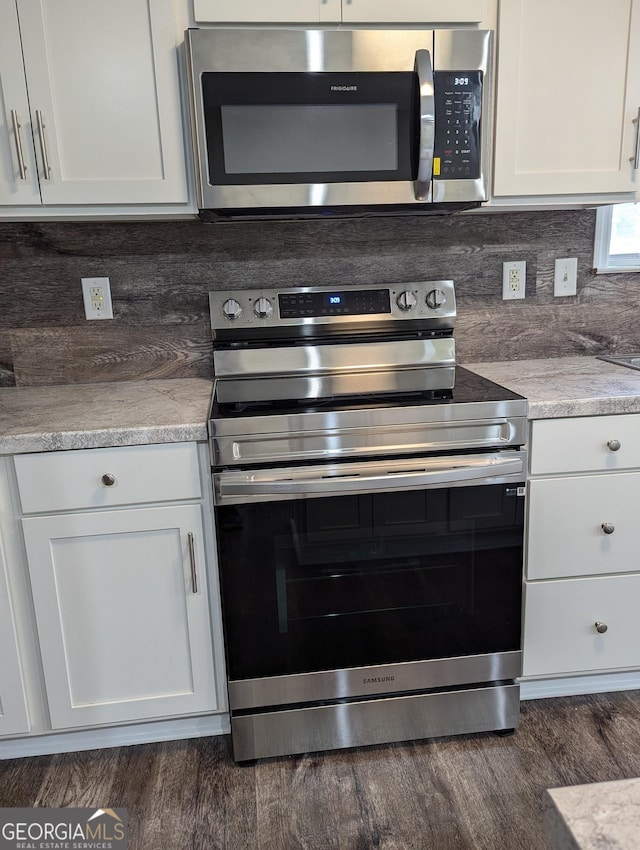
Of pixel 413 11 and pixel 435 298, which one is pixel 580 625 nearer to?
pixel 435 298

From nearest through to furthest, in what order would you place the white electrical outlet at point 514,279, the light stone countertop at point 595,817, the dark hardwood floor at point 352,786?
the light stone countertop at point 595,817 < the dark hardwood floor at point 352,786 < the white electrical outlet at point 514,279

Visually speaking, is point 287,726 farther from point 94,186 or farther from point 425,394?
point 94,186

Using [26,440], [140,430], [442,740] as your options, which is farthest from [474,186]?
[442,740]

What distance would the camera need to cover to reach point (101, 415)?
64.5 inches

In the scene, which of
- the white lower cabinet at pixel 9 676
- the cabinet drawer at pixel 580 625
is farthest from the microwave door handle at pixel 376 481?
the white lower cabinet at pixel 9 676

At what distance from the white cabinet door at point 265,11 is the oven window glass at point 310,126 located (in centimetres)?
13

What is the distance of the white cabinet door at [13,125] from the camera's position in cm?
155

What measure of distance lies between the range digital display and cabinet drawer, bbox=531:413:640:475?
61 centimetres

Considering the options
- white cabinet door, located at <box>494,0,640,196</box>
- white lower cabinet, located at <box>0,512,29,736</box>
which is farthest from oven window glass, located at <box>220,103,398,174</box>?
white lower cabinet, located at <box>0,512,29,736</box>

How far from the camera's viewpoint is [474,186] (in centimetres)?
172

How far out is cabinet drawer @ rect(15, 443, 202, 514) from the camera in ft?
5.00

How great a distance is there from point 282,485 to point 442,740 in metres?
0.83

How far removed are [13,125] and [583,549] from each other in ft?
5.76

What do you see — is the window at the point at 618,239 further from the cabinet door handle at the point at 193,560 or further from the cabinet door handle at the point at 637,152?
the cabinet door handle at the point at 193,560
